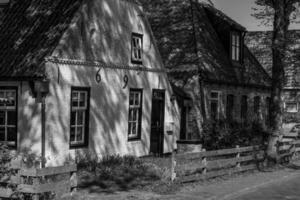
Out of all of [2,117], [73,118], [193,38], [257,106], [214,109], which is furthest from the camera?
[257,106]

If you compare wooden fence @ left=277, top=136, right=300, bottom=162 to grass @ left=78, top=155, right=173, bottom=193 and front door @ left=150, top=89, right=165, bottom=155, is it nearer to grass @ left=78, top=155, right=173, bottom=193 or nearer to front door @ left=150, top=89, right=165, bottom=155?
front door @ left=150, top=89, right=165, bottom=155

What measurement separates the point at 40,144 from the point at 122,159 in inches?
134

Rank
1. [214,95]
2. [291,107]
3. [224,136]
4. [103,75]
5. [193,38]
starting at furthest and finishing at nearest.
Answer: [291,107] < [214,95] < [193,38] < [224,136] < [103,75]

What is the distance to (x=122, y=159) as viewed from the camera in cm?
1844

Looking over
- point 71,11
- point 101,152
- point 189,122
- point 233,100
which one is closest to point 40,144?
point 101,152

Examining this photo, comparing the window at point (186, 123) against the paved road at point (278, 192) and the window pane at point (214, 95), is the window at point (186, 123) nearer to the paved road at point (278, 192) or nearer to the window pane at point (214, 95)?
the window pane at point (214, 95)

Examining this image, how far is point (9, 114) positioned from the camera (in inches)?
643

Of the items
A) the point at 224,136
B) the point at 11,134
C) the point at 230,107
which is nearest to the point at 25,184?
the point at 11,134

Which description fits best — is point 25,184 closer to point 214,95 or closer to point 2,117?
point 2,117

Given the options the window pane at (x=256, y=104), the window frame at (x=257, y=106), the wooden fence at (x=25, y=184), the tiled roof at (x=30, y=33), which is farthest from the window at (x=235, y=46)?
the wooden fence at (x=25, y=184)

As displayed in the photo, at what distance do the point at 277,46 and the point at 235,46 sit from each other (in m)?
9.70

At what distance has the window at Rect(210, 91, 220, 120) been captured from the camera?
25.6 m

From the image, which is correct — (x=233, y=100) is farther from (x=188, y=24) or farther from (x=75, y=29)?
(x=75, y=29)

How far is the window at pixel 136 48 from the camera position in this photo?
2039 centimetres
